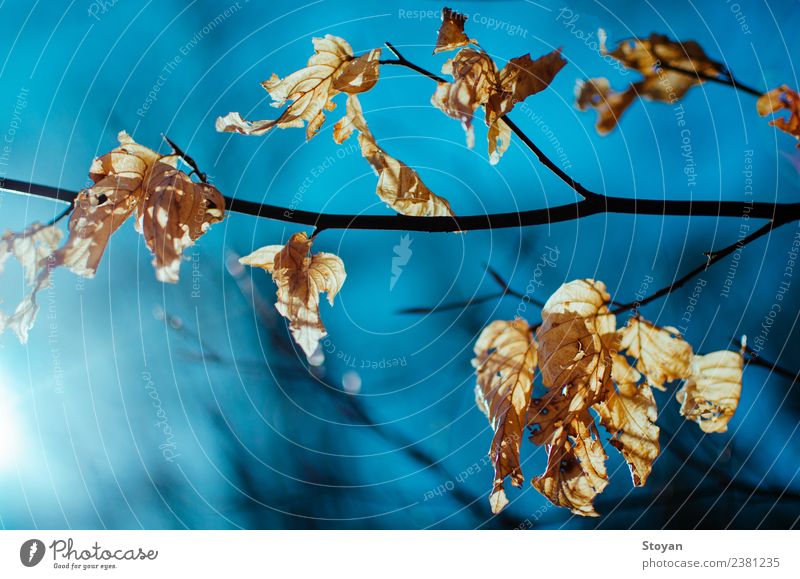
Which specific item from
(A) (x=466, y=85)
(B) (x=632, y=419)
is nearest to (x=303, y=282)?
(A) (x=466, y=85)

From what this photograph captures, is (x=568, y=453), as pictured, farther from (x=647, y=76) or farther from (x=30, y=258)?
(x=30, y=258)

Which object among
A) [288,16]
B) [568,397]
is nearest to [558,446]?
[568,397]

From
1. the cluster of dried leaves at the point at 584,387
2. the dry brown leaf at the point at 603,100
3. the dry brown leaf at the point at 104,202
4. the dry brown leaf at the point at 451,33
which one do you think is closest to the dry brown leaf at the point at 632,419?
the cluster of dried leaves at the point at 584,387

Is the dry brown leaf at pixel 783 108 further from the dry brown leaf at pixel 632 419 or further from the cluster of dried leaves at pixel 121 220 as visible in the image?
the cluster of dried leaves at pixel 121 220

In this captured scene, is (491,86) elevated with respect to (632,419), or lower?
elevated

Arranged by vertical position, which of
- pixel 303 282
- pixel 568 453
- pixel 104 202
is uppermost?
pixel 104 202

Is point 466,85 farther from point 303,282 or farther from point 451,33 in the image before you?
point 303,282

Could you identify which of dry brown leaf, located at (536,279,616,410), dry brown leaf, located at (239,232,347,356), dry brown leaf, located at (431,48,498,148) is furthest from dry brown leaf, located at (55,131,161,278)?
dry brown leaf, located at (536,279,616,410)
